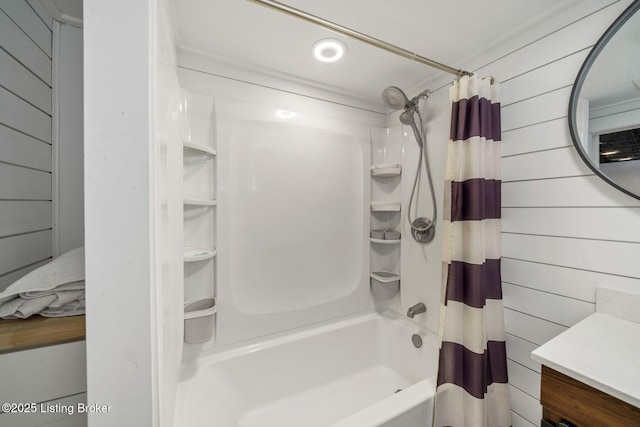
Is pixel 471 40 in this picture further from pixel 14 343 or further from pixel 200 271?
pixel 14 343

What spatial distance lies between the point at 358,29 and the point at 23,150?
1598 mm

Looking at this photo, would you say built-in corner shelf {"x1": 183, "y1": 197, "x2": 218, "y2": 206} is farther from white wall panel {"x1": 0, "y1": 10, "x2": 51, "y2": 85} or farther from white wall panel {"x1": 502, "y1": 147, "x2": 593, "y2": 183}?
white wall panel {"x1": 502, "y1": 147, "x2": 593, "y2": 183}

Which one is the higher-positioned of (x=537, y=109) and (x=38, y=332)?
(x=537, y=109)

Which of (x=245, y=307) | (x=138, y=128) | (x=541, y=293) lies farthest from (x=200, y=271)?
(x=541, y=293)

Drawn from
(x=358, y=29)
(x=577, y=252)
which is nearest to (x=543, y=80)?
(x=577, y=252)

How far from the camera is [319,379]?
162 centimetres

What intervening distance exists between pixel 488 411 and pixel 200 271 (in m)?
1.67

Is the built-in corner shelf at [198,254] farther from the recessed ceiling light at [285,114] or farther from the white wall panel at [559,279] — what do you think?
the white wall panel at [559,279]

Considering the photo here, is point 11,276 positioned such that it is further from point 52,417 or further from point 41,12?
point 41,12

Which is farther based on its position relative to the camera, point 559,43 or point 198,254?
point 198,254

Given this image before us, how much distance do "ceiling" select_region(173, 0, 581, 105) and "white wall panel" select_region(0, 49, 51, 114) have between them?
0.65 metres

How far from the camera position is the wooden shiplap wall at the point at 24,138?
2.90ft

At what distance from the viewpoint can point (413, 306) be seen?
1.64 meters

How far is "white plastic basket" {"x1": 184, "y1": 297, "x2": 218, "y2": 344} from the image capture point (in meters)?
1.27
